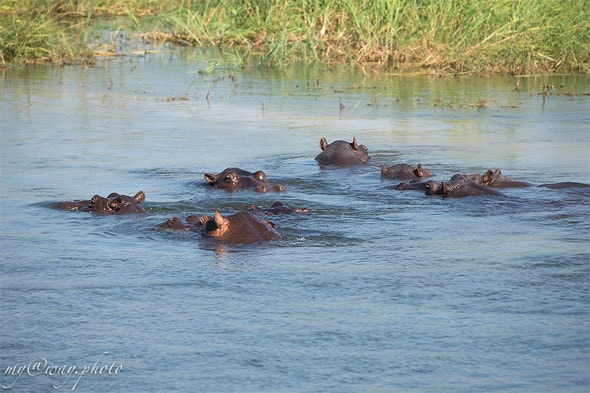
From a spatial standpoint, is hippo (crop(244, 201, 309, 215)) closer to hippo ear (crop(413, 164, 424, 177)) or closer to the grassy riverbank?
hippo ear (crop(413, 164, 424, 177))

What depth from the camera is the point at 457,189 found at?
7730 mm

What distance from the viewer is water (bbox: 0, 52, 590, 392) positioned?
4.41 metres

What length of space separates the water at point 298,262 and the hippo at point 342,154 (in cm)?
10

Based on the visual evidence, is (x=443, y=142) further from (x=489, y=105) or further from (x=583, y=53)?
(x=583, y=53)

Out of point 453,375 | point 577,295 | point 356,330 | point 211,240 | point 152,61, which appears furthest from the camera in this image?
point 152,61

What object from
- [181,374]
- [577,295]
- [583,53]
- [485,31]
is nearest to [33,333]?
[181,374]

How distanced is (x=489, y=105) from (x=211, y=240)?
6.41 metres

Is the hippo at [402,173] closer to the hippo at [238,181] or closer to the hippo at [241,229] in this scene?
the hippo at [238,181]

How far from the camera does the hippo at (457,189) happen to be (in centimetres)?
772

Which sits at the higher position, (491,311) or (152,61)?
(152,61)

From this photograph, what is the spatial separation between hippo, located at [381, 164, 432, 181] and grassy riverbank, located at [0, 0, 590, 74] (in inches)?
224

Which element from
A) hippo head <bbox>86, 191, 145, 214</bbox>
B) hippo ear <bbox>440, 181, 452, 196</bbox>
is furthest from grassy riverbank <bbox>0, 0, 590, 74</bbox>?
hippo head <bbox>86, 191, 145, 214</bbox>

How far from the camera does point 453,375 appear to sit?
4.27 meters

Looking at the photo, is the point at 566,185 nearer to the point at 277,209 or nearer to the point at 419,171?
the point at 419,171
